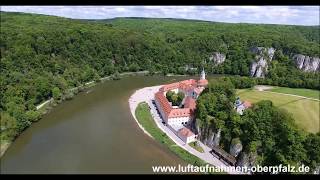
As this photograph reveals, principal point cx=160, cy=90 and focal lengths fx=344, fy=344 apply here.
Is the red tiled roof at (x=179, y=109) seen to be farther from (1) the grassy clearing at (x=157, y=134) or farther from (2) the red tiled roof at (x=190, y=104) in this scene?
(1) the grassy clearing at (x=157, y=134)

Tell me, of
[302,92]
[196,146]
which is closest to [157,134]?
[196,146]

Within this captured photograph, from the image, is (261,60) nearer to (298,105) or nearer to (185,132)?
(298,105)

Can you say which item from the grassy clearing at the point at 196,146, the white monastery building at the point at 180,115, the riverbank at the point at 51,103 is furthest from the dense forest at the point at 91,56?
the grassy clearing at the point at 196,146

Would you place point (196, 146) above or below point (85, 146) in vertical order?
below

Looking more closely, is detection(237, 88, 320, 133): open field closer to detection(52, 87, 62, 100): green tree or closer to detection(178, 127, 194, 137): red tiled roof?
detection(178, 127, 194, 137): red tiled roof

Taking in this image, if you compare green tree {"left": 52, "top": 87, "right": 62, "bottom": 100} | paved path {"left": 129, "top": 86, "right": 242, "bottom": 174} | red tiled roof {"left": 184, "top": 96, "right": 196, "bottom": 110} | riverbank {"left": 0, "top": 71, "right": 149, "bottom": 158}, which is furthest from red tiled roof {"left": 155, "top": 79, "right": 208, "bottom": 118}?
green tree {"left": 52, "top": 87, "right": 62, "bottom": 100}

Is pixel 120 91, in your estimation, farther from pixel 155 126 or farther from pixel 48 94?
pixel 155 126
